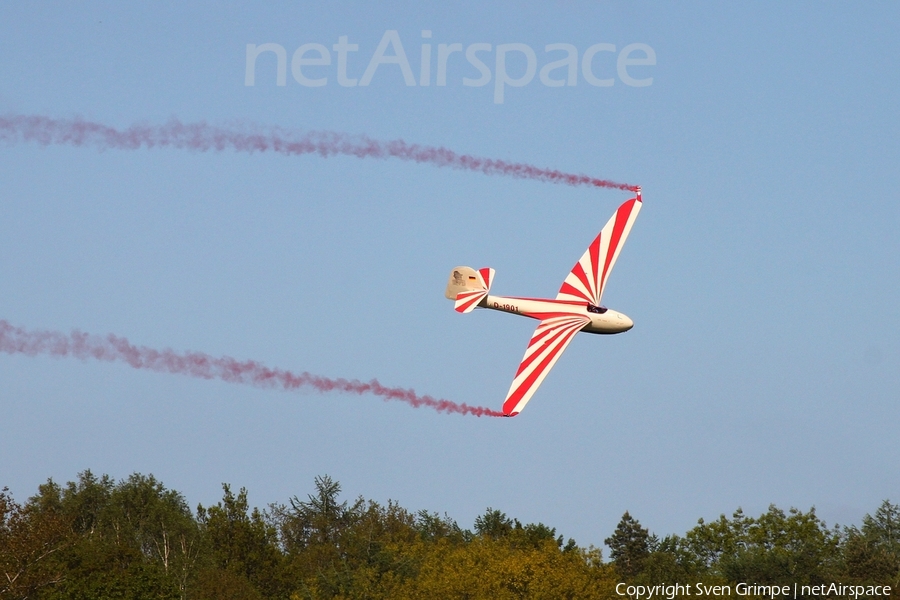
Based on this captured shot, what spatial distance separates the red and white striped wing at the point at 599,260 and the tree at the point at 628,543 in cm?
5775

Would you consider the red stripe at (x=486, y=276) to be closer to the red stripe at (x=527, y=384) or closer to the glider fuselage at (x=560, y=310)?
the glider fuselage at (x=560, y=310)

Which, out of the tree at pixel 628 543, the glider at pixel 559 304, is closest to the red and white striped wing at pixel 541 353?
the glider at pixel 559 304

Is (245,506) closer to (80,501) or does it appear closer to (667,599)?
(667,599)

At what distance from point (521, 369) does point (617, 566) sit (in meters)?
61.2

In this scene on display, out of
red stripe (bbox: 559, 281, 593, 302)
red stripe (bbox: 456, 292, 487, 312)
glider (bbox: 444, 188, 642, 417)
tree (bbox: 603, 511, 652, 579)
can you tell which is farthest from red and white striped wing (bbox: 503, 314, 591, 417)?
tree (bbox: 603, 511, 652, 579)

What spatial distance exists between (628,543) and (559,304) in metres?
62.3

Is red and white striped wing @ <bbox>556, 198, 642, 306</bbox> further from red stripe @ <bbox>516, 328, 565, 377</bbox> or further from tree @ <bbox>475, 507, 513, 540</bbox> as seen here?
tree @ <bbox>475, 507, 513, 540</bbox>

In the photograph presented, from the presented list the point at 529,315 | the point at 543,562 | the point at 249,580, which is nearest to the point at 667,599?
the point at 543,562

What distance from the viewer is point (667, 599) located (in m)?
73.1

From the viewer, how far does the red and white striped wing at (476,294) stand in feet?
197

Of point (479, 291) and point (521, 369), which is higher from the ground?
point (479, 291)

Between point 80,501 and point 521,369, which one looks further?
point 80,501

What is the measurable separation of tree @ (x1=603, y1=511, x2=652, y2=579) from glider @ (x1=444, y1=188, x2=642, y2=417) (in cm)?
5799

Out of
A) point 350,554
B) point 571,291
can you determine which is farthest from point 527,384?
point 350,554
